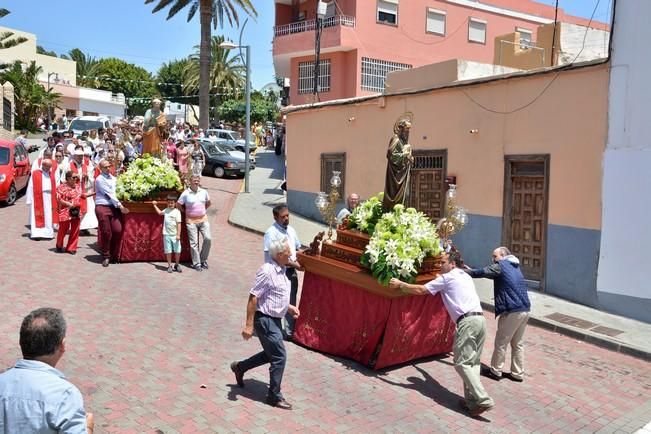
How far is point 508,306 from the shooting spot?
720 centimetres

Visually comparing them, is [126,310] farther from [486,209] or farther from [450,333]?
[486,209]

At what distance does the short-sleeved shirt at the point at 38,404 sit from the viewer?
2.82 metres

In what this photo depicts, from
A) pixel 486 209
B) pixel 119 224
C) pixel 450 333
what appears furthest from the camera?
pixel 486 209

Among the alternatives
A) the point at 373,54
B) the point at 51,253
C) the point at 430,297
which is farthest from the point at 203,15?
the point at 430,297

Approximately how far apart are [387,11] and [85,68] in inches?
2014

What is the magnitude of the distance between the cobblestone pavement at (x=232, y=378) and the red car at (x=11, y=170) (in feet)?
21.8

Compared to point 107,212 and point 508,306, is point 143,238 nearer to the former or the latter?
point 107,212

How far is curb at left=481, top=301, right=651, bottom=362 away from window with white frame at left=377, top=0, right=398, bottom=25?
63.7 ft

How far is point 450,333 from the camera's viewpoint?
311 inches

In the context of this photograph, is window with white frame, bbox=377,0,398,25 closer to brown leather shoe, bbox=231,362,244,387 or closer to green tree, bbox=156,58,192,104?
brown leather shoe, bbox=231,362,244,387

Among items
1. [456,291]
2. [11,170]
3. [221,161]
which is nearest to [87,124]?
[221,161]

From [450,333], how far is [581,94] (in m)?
5.77

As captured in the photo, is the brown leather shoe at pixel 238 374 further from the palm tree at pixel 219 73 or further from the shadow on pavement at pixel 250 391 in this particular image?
the palm tree at pixel 219 73

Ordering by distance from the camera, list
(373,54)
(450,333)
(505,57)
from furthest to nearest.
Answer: (373,54), (505,57), (450,333)
